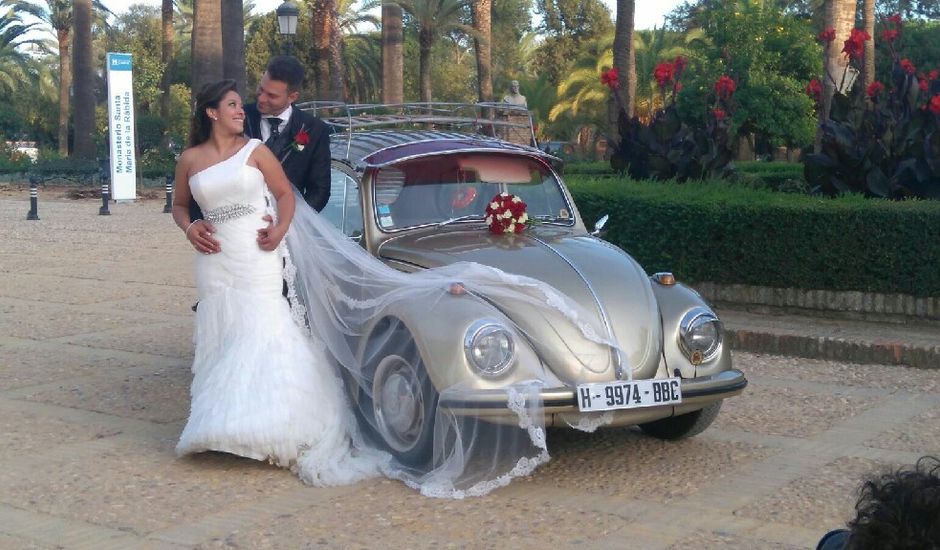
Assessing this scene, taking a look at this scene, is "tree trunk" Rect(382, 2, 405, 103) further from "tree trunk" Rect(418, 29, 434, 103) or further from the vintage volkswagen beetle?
the vintage volkswagen beetle

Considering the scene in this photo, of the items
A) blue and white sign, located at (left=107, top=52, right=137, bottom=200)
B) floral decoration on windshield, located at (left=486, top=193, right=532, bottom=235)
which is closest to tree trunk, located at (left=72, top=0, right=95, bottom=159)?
blue and white sign, located at (left=107, top=52, right=137, bottom=200)

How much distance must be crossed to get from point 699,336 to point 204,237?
8.84 ft

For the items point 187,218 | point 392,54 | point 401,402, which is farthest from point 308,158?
point 392,54

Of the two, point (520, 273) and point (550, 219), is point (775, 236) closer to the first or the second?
point (550, 219)

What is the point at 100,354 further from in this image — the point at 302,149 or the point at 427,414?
the point at 427,414

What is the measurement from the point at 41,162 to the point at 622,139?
29.4m

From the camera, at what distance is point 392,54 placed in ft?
102

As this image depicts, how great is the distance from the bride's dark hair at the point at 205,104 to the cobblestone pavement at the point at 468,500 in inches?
68.7

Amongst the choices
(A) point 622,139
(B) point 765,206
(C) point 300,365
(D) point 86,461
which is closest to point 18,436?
(D) point 86,461

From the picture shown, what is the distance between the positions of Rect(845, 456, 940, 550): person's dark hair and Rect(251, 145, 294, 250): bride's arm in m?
4.98

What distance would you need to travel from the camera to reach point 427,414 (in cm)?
597

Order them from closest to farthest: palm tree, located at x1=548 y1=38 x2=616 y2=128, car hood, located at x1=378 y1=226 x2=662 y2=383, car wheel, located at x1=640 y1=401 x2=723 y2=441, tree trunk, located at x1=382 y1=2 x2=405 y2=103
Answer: car hood, located at x1=378 y1=226 x2=662 y2=383
car wheel, located at x1=640 y1=401 x2=723 y2=441
tree trunk, located at x1=382 y1=2 x2=405 y2=103
palm tree, located at x1=548 y1=38 x2=616 y2=128

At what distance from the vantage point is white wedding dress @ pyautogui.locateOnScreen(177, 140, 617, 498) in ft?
19.1

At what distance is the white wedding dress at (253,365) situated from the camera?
6.14 metres
